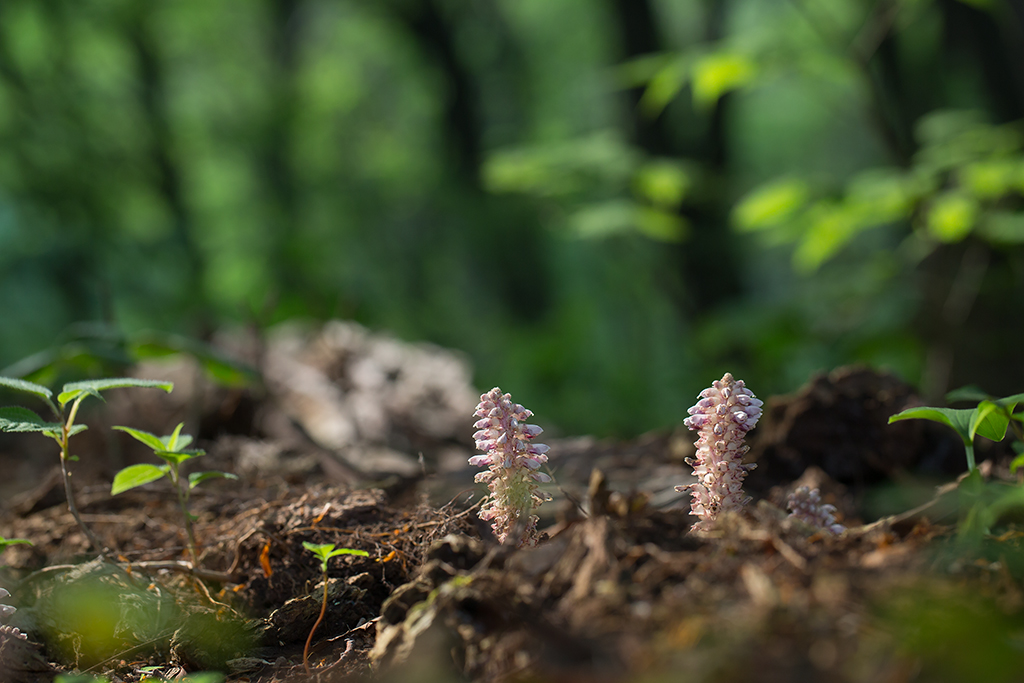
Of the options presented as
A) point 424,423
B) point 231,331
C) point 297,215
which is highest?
point 297,215

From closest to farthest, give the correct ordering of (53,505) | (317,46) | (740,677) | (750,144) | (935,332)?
(740,677) < (53,505) < (935,332) < (317,46) < (750,144)

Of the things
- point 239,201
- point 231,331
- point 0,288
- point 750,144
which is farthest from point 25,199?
point 750,144

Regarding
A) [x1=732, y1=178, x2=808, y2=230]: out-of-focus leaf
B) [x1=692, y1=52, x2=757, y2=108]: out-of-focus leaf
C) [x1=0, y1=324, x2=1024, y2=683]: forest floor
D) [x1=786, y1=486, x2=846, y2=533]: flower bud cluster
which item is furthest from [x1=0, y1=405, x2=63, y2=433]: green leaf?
[x1=692, y1=52, x2=757, y2=108]: out-of-focus leaf

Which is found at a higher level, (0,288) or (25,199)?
(25,199)

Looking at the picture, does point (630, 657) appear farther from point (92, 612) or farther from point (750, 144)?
point (750, 144)

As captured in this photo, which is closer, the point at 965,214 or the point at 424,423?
the point at 965,214

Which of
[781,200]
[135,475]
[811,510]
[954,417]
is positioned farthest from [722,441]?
[781,200]

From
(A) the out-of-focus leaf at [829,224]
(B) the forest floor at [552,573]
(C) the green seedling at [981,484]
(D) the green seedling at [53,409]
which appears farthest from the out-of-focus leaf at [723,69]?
(D) the green seedling at [53,409]

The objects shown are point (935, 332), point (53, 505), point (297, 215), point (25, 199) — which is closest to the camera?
point (53, 505)
